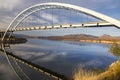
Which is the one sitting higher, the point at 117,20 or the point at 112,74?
the point at 117,20

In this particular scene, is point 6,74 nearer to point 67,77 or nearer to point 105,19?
point 67,77

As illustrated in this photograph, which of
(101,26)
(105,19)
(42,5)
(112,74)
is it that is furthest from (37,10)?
(112,74)

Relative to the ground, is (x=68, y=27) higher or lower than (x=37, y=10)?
lower

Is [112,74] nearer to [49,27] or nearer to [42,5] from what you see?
[42,5]

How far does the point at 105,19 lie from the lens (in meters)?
25.4

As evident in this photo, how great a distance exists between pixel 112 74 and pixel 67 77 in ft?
12.8

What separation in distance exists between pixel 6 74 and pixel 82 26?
1654cm

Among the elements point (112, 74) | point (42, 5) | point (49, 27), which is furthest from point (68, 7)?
point (49, 27)

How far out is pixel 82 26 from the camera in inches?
1374

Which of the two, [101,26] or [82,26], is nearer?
[101,26]

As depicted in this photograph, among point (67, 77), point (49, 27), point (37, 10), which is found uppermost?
point (37, 10)

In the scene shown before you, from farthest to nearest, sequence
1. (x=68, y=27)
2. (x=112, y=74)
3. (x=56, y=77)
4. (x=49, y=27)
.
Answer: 1. (x=49, y=27)
2. (x=68, y=27)
3. (x=56, y=77)
4. (x=112, y=74)

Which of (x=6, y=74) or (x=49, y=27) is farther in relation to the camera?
(x=49, y=27)

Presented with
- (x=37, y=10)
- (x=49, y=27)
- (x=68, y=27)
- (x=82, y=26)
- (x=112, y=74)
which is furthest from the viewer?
(x=49, y=27)
